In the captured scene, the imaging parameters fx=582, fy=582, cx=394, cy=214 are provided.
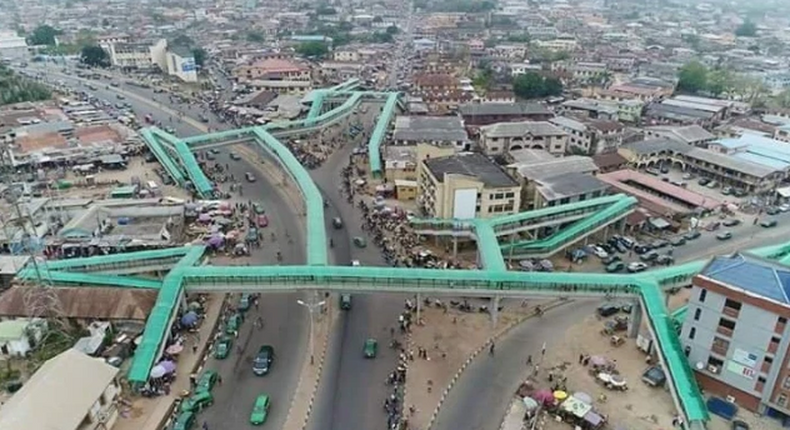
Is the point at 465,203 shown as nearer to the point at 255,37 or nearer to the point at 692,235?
the point at 692,235

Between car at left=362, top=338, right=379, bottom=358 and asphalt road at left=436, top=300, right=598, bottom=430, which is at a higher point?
car at left=362, top=338, right=379, bottom=358

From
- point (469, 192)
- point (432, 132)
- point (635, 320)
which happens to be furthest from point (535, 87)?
point (635, 320)

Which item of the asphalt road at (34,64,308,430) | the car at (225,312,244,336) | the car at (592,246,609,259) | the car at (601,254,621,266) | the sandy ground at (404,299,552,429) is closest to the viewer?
the asphalt road at (34,64,308,430)

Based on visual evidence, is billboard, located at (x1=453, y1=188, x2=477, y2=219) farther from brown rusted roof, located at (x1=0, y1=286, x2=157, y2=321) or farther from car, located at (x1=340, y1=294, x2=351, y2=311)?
brown rusted roof, located at (x1=0, y1=286, x2=157, y2=321)

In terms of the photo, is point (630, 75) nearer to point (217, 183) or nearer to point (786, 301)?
point (217, 183)

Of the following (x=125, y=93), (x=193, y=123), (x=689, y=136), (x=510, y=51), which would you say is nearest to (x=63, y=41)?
(x=125, y=93)

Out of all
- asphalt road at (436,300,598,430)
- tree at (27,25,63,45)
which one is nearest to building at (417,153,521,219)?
asphalt road at (436,300,598,430)

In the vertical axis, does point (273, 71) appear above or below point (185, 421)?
above
